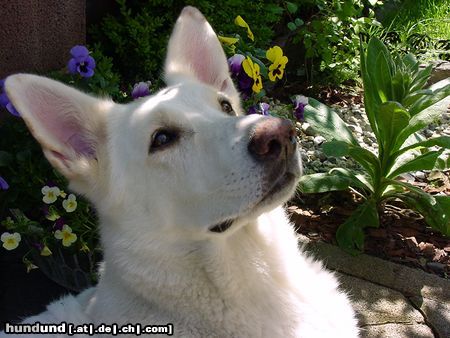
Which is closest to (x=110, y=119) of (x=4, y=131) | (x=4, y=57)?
(x=4, y=131)

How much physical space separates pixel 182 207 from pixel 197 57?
886 millimetres

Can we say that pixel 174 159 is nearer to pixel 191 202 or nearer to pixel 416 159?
pixel 191 202

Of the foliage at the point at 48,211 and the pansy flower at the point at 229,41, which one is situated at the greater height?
the pansy flower at the point at 229,41

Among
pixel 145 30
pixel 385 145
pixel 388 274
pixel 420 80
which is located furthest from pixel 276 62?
pixel 388 274

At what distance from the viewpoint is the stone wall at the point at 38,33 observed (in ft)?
11.0

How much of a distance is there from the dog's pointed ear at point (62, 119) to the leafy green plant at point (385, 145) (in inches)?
63.3

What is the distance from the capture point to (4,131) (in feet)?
10.6

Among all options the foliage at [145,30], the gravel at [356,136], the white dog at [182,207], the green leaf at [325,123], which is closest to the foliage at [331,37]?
the gravel at [356,136]

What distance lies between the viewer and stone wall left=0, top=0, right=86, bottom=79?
3338 mm

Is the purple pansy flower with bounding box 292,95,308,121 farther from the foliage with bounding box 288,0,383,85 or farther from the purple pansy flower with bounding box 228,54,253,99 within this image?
the foliage with bounding box 288,0,383,85

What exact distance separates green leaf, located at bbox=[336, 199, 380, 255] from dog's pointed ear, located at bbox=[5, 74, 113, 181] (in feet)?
6.31

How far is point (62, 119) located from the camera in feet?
7.22

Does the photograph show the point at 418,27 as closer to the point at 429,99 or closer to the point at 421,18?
the point at 421,18

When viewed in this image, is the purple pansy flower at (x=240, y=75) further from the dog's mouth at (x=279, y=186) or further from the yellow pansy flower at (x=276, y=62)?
the dog's mouth at (x=279, y=186)
